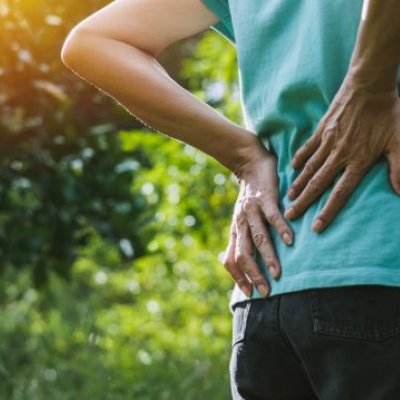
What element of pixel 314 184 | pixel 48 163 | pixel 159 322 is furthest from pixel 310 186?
pixel 159 322

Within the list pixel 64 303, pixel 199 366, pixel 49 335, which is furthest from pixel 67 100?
pixel 64 303

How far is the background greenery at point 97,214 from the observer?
15.4 feet

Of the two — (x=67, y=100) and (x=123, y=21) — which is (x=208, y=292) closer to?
(x=67, y=100)

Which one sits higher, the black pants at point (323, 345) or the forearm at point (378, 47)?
the forearm at point (378, 47)

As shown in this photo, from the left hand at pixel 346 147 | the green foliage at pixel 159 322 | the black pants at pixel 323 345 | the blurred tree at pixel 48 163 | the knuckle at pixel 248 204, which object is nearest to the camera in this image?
the black pants at pixel 323 345

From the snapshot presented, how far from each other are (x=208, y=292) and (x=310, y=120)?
5708 millimetres

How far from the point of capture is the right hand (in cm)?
161

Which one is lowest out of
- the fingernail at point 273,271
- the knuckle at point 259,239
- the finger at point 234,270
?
the finger at point 234,270

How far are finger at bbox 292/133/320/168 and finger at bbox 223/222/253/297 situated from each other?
0.20 metres

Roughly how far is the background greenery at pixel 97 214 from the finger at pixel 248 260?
2883mm

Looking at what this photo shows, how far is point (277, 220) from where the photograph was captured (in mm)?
1629

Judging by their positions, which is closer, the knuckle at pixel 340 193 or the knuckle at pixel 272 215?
the knuckle at pixel 340 193

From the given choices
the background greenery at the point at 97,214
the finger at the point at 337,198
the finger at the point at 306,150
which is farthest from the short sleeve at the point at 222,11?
the background greenery at the point at 97,214

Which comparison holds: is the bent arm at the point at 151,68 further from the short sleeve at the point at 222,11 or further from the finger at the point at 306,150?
the finger at the point at 306,150
